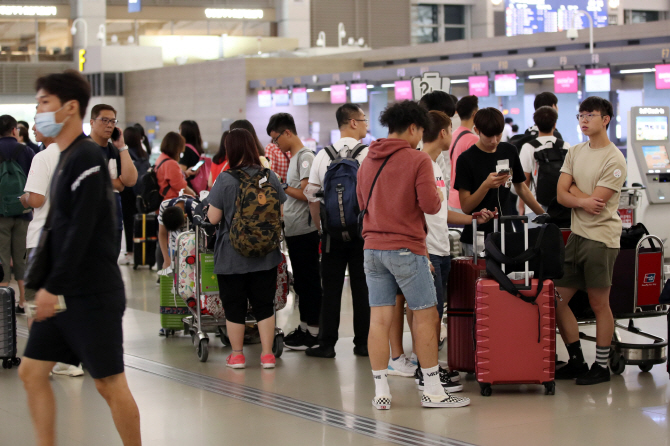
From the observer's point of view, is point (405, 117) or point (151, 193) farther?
point (151, 193)

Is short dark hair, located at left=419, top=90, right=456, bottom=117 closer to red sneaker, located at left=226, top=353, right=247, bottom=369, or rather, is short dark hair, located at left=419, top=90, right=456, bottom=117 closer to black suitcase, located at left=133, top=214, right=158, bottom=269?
red sneaker, located at left=226, top=353, right=247, bottom=369

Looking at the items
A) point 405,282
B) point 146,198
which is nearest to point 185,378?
point 405,282

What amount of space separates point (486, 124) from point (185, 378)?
2.45 meters

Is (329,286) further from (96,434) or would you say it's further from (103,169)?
(103,169)

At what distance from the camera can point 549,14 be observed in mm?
31812

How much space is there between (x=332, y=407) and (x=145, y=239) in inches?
250

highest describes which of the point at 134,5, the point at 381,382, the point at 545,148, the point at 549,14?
the point at 134,5

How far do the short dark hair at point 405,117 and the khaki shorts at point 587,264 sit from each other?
4.07 feet

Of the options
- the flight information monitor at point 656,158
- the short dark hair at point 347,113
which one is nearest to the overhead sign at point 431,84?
the flight information monitor at point 656,158

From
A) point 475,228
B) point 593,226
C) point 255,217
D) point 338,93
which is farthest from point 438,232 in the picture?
point 338,93

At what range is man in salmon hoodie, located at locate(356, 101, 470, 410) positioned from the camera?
14.1ft

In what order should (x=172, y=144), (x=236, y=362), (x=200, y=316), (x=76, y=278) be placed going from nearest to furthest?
1. (x=76, y=278)
2. (x=236, y=362)
3. (x=200, y=316)
4. (x=172, y=144)

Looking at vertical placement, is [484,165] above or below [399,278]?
above

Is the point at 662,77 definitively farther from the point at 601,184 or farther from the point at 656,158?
the point at 601,184
